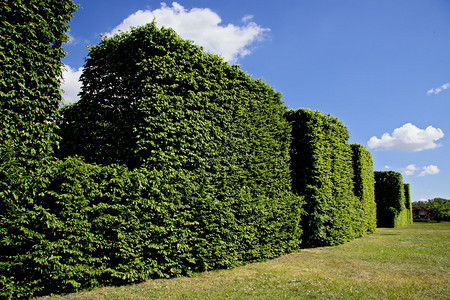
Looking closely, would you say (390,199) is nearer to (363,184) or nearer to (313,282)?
(363,184)

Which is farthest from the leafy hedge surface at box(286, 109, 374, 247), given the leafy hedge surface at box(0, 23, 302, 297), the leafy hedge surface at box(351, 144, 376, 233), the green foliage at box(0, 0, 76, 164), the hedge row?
the green foliage at box(0, 0, 76, 164)

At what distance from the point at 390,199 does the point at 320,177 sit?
1854 centimetres

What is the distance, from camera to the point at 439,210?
112 ft

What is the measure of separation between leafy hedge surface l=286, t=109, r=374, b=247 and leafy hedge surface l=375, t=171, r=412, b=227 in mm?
14040

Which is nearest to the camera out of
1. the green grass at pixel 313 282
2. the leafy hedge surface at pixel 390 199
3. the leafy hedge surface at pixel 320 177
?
the green grass at pixel 313 282

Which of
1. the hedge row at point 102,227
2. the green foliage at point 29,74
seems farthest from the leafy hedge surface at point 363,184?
the green foliage at point 29,74

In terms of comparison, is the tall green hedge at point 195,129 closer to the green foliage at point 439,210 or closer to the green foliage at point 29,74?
the green foliage at point 29,74

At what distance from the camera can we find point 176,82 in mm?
7867

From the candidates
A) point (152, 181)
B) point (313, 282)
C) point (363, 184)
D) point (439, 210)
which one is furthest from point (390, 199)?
point (152, 181)

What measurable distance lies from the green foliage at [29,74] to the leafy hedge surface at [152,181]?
18.5 inches

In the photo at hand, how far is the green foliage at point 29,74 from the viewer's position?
17.9ft

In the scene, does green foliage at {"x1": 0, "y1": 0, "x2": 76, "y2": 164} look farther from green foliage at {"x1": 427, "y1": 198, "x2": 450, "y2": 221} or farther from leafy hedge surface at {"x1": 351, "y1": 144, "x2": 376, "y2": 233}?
green foliage at {"x1": 427, "y1": 198, "x2": 450, "y2": 221}

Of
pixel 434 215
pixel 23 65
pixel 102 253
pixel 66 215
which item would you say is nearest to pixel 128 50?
pixel 23 65

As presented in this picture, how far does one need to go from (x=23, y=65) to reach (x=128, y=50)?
10.5 feet
